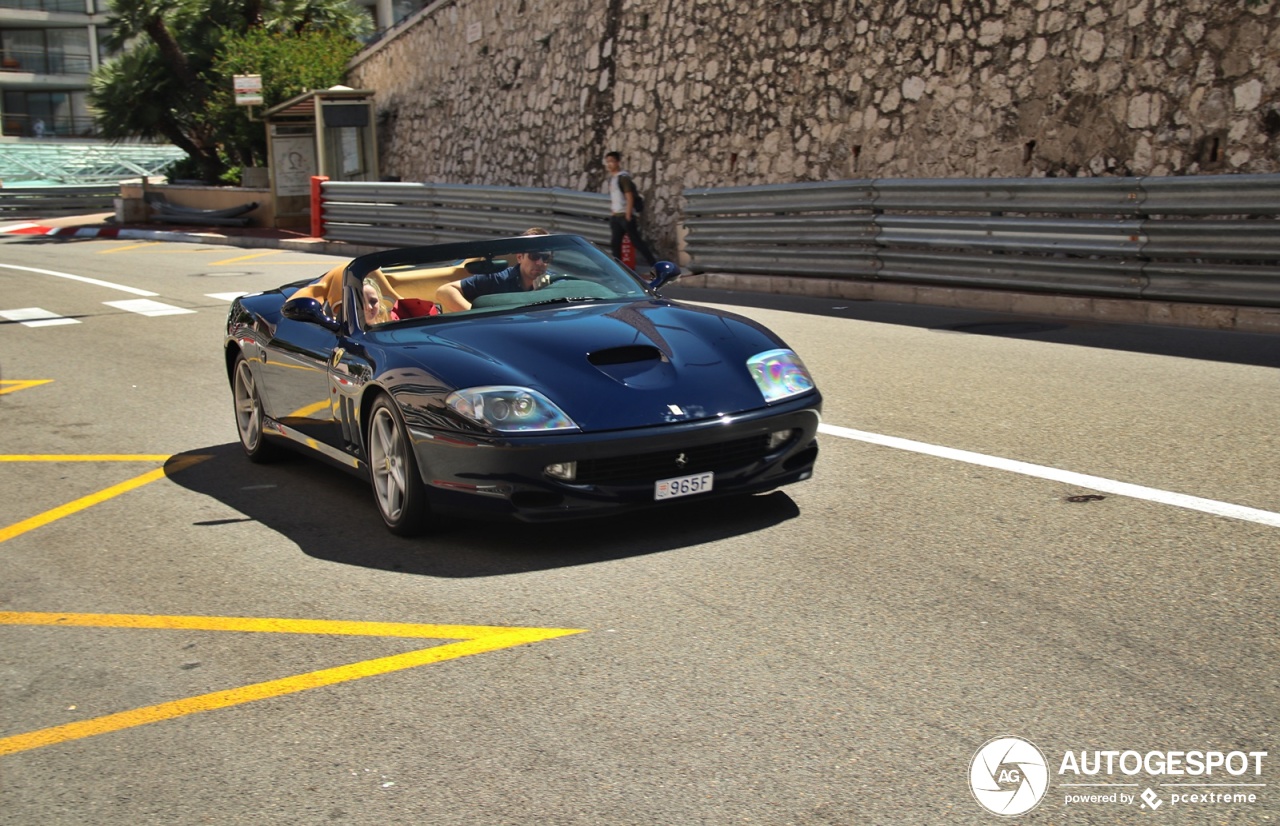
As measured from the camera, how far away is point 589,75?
27453mm

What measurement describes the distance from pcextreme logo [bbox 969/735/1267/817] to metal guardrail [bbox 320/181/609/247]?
693 inches

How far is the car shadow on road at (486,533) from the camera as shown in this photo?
605 cm

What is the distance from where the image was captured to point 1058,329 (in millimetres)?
12617

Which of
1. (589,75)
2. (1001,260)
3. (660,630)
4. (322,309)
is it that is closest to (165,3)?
(589,75)

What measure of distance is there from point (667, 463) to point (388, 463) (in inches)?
53.7

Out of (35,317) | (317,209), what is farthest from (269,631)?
(317,209)

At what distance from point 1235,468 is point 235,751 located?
15.8 ft

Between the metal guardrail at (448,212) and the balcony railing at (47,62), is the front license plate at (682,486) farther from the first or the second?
the balcony railing at (47,62)

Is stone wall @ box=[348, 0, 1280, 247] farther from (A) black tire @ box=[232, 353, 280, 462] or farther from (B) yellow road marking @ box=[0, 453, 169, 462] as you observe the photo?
(B) yellow road marking @ box=[0, 453, 169, 462]

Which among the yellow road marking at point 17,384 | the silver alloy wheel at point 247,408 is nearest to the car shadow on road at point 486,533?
the silver alloy wheel at point 247,408

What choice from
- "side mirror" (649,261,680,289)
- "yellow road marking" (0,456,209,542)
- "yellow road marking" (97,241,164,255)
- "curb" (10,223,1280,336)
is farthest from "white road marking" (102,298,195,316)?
"yellow road marking" (97,241,164,255)

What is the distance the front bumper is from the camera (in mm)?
5855

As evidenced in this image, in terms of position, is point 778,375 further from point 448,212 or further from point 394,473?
point 448,212

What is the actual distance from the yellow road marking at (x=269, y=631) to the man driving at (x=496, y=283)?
238 centimetres
